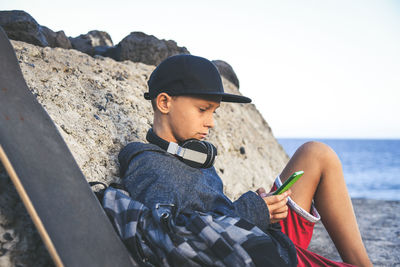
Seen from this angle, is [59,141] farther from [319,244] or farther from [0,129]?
[319,244]

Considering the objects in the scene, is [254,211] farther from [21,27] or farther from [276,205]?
[21,27]

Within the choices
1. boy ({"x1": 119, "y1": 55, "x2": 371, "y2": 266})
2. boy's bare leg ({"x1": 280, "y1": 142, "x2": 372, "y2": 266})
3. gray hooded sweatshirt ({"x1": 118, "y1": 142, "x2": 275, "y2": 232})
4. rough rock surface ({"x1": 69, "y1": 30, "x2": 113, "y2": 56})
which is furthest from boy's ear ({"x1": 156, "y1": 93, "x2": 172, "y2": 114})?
rough rock surface ({"x1": 69, "y1": 30, "x2": 113, "y2": 56})

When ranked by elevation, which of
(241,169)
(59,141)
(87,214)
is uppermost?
(59,141)

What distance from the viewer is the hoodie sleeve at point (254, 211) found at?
63.1 inches

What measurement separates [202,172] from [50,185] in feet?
2.91

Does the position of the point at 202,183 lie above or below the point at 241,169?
above

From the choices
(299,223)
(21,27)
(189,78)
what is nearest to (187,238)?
(189,78)

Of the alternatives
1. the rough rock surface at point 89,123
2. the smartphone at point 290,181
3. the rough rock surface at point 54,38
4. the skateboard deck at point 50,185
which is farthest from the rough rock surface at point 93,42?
the smartphone at point 290,181

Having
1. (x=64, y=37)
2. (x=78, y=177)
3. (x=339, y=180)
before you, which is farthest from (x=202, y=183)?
(x=64, y=37)

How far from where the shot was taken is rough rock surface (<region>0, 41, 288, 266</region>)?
138 centimetres

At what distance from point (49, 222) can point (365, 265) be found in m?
1.76

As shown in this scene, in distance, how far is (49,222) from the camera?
3.78 feet

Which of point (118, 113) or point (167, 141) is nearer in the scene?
point (167, 141)

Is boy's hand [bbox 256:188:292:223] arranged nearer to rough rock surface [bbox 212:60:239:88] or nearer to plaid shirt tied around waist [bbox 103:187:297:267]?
plaid shirt tied around waist [bbox 103:187:297:267]
